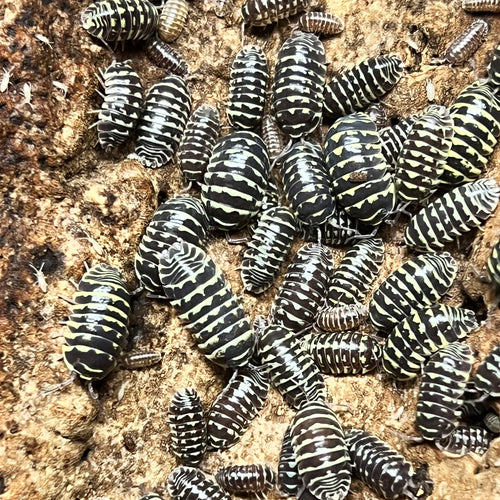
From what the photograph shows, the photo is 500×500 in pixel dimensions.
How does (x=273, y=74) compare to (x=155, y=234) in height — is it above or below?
above

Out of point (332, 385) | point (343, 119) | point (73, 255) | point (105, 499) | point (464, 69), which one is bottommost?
point (105, 499)

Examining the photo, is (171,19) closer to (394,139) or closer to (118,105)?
(118,105)

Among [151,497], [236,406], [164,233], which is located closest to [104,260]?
[164,233]

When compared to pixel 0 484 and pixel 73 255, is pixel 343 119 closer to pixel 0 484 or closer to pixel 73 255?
pixel 73 255

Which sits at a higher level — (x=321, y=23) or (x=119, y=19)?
(x=321, y=23)

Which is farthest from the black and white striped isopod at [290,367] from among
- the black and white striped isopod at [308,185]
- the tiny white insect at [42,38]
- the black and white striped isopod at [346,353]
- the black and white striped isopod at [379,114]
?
the tiny white insect at [42,38]

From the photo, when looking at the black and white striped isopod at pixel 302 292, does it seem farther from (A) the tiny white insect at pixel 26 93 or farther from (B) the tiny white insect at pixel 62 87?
(A) the tiny white insect at pixel 26 93

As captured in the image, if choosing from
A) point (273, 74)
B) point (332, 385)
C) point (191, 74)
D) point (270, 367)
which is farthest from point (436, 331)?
point (191, 74)
